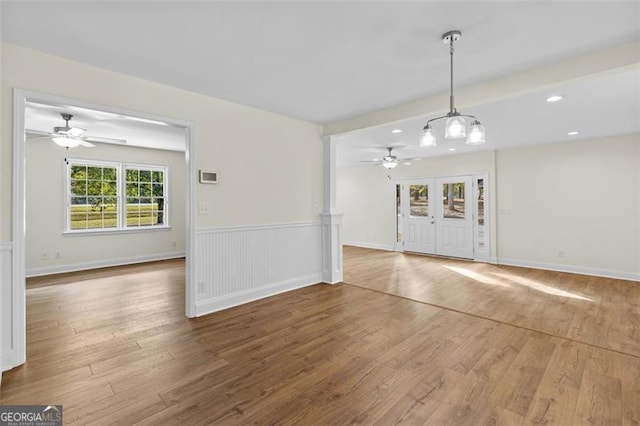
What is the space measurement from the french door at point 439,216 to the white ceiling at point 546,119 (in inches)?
43.2

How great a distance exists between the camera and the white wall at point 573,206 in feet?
16.8

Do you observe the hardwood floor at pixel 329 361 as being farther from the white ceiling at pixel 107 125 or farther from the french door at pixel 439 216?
the french door at pixel 439 216

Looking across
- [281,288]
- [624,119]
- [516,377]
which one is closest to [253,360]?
[281,288]

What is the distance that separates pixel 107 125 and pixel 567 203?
8.54 metres

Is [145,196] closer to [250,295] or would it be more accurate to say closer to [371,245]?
[250,295]

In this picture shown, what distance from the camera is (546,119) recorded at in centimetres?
423

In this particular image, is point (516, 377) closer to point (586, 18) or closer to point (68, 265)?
point (586, 18)

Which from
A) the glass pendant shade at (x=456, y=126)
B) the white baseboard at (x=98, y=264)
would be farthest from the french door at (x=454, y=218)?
the white baseboard at (x=98, y=264)

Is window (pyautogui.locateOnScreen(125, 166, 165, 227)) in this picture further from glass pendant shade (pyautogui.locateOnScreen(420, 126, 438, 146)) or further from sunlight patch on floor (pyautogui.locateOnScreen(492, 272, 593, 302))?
sunlight patch on floor (pyautogui.locateOnScreen(492, 272, 593, 302))

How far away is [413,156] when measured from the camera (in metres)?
7.53

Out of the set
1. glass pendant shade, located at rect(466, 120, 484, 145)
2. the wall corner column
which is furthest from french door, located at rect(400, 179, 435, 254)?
glass pendant shade, located at rect(466, 120, 484, 145)

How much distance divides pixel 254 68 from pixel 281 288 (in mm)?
2945

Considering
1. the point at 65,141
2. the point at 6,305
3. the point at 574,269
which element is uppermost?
the point at 65,141

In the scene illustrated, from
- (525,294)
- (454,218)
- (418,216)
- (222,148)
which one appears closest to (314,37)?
(222,148)
